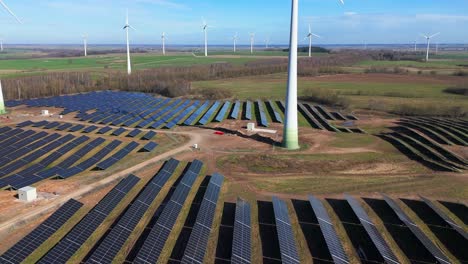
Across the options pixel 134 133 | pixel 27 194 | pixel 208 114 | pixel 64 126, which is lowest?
pixel 27 194

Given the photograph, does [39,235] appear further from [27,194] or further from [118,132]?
[118,132]

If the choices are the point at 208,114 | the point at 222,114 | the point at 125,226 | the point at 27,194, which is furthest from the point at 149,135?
the point at 125,226

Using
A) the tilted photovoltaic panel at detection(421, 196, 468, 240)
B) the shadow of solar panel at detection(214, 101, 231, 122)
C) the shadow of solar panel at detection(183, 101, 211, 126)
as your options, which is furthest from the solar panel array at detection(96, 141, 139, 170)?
the tilted photovoltaic panel at detection(421, 196, 468, 240)

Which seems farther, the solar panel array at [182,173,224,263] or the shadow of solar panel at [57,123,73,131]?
the shadow of solar panel at [57,123,73,131]

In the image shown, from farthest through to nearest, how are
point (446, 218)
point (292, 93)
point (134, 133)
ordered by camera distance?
point (134, 133)
point (292, 93)
point (446, 218)

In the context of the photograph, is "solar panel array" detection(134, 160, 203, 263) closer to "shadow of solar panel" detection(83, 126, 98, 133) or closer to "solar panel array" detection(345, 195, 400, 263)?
"solar panel array" detection(345, 195, 400, 263)

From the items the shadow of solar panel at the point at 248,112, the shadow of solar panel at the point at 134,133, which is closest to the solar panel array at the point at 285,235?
the shadow of solar panel at the point at 134,133
